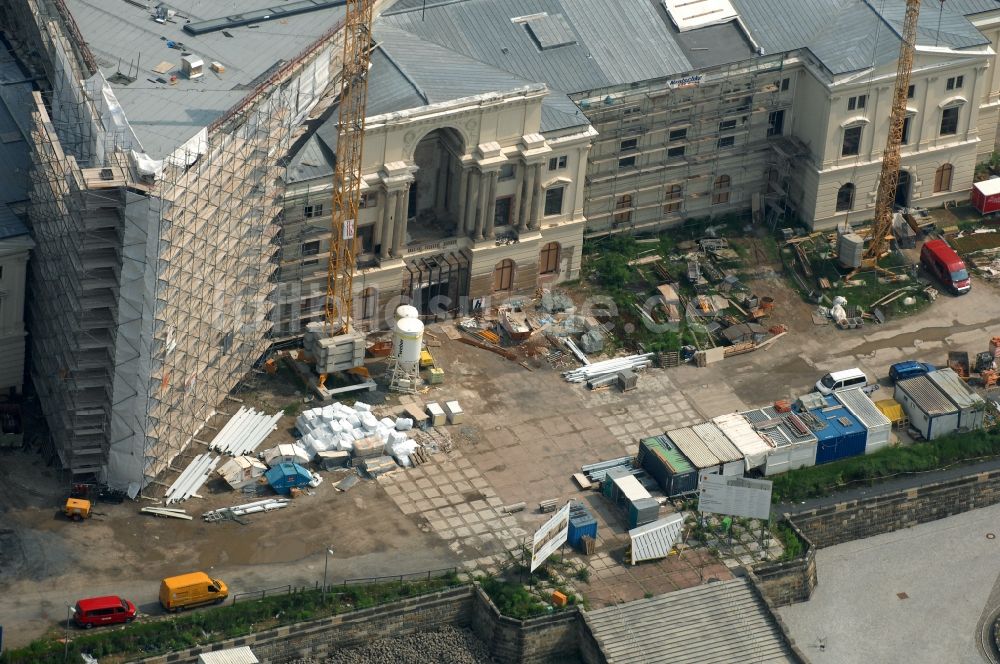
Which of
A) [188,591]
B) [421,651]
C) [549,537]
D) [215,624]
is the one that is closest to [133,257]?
[188,591]

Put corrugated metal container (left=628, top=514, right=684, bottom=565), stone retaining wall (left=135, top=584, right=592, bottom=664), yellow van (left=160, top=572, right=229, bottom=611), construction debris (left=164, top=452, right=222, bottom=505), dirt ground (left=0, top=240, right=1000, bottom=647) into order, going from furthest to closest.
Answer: construction debris (left=164, top=452, right=222, bottom=505) < corrugated metal container (left=628, top=514, right=684, bottom=565) < dirt ground (left=0, top=240, right=1000, bottom=647) < yellow van (left=160, top=572, right=229, bottom=611) < stone retaining wall (left=135, top=584, right=592, bottom=664)

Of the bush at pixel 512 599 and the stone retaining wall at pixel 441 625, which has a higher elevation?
the bush at pixel 512 599

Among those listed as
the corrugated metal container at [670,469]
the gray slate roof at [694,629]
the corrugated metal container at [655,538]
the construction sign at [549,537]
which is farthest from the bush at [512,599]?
the corrugated metal container at [670,469]

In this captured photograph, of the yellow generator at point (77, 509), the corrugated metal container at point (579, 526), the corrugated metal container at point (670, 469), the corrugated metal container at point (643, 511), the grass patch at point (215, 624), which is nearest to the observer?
the grass patch at point (215, 624)

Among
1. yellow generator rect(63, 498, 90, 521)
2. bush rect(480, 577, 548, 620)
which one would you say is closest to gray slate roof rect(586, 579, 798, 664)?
bush rect(480, 577, 548, 620)

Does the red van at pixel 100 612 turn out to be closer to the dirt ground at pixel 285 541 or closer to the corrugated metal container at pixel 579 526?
the dirt ground at pixel 285 541

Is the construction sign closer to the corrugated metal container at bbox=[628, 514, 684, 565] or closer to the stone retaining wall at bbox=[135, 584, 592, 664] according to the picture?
the stone retaining wall at bbox=[135, 584, 592, 664]

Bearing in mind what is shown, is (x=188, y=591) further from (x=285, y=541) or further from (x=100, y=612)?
(x=285, y=541)

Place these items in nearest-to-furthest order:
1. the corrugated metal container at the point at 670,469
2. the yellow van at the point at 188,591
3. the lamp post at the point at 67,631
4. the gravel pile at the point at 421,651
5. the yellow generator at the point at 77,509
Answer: the lamp post at the point at 67,631, the yellow van at the point at 188,591, the gravel pile at the point at 421,651, the yellow generator at the point at 77,509, the corrugated metal container at the point at 670,469
